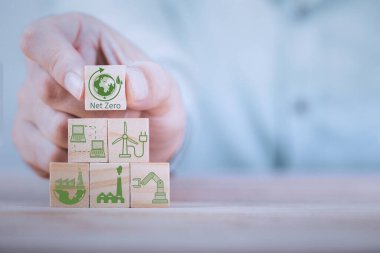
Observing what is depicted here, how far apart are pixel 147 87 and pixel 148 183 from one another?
14.4 inches

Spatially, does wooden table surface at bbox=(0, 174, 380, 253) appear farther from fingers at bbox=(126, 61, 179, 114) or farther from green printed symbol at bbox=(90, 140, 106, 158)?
fingers at bbox=(126, 61, 179, 114)

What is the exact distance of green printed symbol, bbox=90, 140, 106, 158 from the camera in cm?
176

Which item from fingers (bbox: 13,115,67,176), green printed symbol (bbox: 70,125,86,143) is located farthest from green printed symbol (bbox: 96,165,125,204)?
fingers (bbox: 13,115,67,176)

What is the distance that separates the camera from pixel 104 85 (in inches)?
69.1

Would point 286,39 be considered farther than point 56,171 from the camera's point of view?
Yes

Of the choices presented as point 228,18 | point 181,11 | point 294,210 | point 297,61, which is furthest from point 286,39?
point 294,210

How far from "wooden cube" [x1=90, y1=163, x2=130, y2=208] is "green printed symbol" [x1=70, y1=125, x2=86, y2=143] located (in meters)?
0.11

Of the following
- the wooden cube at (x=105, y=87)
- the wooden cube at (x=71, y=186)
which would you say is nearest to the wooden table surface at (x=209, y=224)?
the wooden cube at (x=71, y=186)

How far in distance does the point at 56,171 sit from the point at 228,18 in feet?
3.65

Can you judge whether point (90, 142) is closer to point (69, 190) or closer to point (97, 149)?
point (97, 149)

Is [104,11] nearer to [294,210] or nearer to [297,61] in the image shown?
[297,61]

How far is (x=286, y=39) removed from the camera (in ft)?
7.98

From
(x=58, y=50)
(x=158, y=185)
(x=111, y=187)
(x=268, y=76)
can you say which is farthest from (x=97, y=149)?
(x=268, y=76)

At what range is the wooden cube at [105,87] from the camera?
5.74ft
